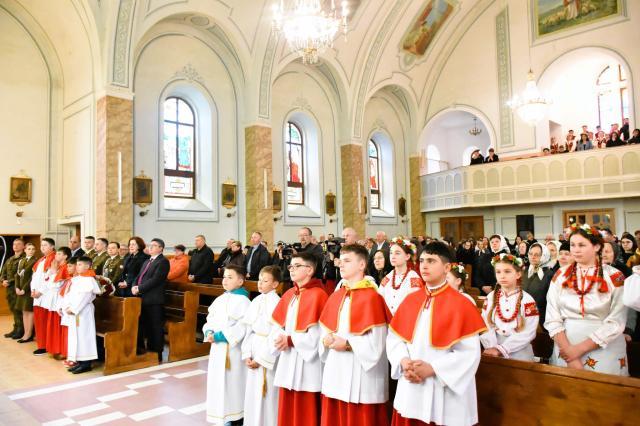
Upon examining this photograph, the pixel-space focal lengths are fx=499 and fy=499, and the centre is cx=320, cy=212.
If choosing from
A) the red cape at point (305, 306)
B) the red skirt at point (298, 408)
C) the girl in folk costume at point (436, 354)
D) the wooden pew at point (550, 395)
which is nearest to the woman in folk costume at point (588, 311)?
the wooden pew at point (550, 395)

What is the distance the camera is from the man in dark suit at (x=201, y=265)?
8.65 metres

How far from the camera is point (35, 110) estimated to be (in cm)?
1193

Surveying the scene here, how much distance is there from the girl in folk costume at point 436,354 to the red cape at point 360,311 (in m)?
0.28

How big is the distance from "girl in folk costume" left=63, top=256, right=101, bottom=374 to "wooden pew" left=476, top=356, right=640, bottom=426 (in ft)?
17.0

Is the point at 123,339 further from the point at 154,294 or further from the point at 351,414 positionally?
the point at 351,414

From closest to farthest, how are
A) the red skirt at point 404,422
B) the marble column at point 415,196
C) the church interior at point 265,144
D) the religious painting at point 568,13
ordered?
the red skirt at point 404,422 < the church interior at point 265,144 < the religious painting at point 568,13 < the marble column at point 415,196

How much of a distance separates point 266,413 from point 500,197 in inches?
561

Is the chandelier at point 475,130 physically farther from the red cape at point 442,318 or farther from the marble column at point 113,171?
the red cape at point 442,318

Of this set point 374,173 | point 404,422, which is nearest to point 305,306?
point 404,422

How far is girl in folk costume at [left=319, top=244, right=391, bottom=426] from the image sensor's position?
3.13 meters

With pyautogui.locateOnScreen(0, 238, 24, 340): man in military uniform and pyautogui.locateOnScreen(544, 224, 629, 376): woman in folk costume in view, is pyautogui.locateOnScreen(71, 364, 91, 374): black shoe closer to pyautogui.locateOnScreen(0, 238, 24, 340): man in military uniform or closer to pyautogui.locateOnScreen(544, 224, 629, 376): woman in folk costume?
pyautogui.locateOnScreen(0, 238, 24, 340): man in military uniform

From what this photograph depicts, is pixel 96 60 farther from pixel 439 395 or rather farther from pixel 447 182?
pixel 447 182

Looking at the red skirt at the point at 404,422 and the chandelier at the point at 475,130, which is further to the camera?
the chandelier at the point at 475,130

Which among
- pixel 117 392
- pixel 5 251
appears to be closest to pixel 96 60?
pixel 5 251
